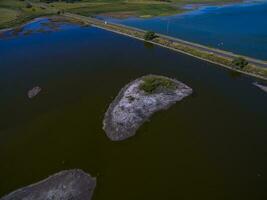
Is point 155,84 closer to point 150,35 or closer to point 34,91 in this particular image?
point 34,91

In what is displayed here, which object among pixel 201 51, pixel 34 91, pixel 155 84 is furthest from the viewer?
pixel 201 51

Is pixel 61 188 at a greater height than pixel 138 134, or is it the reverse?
pixel 138 134

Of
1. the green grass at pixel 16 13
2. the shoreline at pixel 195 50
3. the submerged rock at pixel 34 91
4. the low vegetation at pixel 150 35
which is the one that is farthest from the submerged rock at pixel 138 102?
the green grass at pixel 16 13

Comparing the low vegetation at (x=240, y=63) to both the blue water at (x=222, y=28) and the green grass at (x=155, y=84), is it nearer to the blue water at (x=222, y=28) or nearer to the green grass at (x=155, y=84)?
the blue water at (x=222, y=28)

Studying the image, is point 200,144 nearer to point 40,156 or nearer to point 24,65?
point 40,156

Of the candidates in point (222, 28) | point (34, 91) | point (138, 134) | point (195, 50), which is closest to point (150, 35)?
point (195, 50)

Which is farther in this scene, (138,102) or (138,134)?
(138,102)

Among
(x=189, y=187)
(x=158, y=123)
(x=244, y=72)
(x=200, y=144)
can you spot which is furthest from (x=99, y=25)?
(x=189, y=187)
